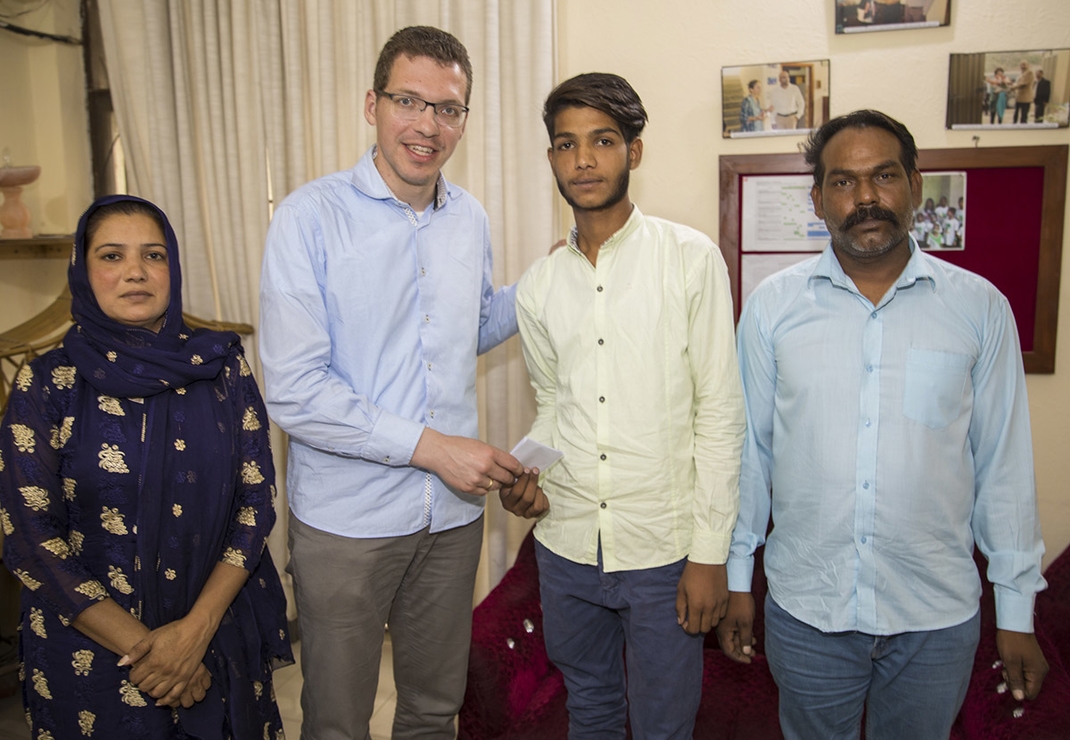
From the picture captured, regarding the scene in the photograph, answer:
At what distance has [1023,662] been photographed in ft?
5.05

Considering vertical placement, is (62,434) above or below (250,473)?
above

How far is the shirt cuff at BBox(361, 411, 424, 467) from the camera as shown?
1.70 m

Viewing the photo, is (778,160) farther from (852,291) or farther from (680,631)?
(680,631)

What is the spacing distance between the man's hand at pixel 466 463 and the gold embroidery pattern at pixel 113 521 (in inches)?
24.8

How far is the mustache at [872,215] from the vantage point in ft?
5.03

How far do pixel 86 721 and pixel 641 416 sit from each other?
1339 mm

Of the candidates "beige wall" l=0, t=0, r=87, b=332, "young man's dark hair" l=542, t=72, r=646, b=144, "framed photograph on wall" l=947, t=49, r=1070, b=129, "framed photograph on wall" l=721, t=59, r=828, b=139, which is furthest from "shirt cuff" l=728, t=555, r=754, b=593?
"beige wall" l=0, t=0, r=87, b=332

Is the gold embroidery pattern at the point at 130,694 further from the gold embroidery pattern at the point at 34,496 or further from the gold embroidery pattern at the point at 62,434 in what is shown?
the gold embroidery pattern at the point at 62,434

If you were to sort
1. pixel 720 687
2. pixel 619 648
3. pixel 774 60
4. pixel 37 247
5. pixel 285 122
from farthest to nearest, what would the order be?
1. pixel 37 247
2. pixel 285 122
3. pixel 774 60
4. pixel 720 687
5. pixel 619 648

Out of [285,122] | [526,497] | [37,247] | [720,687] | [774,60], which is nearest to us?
[526,497]

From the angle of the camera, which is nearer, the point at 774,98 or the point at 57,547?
the point at 57,547

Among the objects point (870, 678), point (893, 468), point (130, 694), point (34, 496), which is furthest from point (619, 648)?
point (34, 496)

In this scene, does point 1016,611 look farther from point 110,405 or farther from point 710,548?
point 110,405

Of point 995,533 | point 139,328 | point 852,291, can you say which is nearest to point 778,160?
point 852,291
